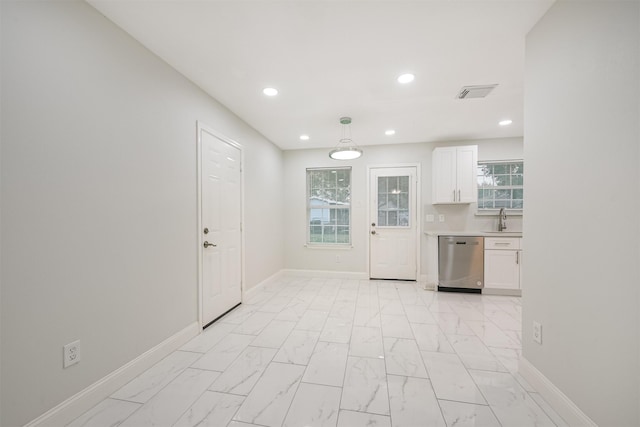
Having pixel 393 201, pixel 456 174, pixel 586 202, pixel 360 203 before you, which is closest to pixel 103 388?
pixel 586 202

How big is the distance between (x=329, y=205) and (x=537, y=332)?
3600mm

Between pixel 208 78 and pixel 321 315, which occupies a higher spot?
pixel 208 78

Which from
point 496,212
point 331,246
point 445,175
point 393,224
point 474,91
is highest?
point 474,91

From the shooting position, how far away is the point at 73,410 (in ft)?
4.81

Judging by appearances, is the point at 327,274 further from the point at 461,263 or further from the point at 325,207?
the point at 461,263

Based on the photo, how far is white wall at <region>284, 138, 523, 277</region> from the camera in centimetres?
435

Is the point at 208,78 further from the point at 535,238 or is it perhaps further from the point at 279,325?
the point at 535,238

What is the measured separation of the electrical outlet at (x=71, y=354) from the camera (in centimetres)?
144

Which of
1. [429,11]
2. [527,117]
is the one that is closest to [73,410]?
[429,11]

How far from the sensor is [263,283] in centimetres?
413

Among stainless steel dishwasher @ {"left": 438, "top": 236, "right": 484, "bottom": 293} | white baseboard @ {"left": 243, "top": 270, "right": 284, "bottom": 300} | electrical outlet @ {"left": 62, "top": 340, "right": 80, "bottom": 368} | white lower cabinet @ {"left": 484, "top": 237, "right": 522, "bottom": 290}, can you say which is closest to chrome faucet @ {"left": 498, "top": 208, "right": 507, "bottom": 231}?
white lower cabinet @ {"left": 484, "top": 237, "right": 522, "bottom": 290}

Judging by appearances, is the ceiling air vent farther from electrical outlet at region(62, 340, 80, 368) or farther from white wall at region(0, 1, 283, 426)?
electrical outlet at region(62, 340, 80, 368)

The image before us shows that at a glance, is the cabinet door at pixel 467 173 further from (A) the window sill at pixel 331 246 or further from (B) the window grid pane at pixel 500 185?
(A) the window sill at pixel 331 246

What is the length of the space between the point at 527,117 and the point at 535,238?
863 millimetres
